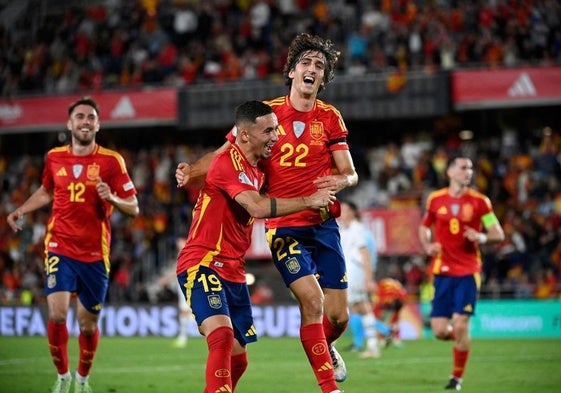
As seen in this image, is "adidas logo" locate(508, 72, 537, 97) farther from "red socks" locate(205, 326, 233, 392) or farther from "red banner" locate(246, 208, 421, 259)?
"red socks" locate(205, 326, 233, 392)

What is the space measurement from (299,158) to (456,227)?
4709mm

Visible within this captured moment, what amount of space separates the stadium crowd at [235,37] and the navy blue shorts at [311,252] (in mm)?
19382

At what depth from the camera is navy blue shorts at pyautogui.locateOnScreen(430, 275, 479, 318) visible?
44.0ft

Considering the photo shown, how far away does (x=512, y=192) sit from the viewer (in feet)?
87.7

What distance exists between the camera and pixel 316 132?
9789 millimetres

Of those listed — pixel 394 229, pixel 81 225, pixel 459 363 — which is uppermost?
pixel 394 229

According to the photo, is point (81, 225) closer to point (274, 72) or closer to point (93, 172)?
point (93, 172)

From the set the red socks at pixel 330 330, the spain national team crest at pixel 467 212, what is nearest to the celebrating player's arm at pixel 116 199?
the red socks at pixel 330 330

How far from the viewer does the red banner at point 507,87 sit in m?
27.7

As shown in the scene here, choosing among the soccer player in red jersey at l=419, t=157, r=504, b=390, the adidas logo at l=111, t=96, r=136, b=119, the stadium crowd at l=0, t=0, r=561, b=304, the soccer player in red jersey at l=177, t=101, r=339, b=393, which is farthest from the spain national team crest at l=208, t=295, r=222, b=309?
the adidas logo at l=111, t=96, r=136, b=119

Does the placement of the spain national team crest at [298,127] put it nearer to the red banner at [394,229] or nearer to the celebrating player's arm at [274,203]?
the celebrating player's arm at [274,203]

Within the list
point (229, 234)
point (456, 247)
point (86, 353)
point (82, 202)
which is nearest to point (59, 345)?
point (86, 353)

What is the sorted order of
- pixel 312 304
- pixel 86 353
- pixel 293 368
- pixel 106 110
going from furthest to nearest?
pixel 106 110
pixel 293 368
pixel 86 353
pixel 312 304

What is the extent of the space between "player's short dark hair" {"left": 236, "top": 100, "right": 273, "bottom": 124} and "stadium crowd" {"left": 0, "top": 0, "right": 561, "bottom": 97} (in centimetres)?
2052
